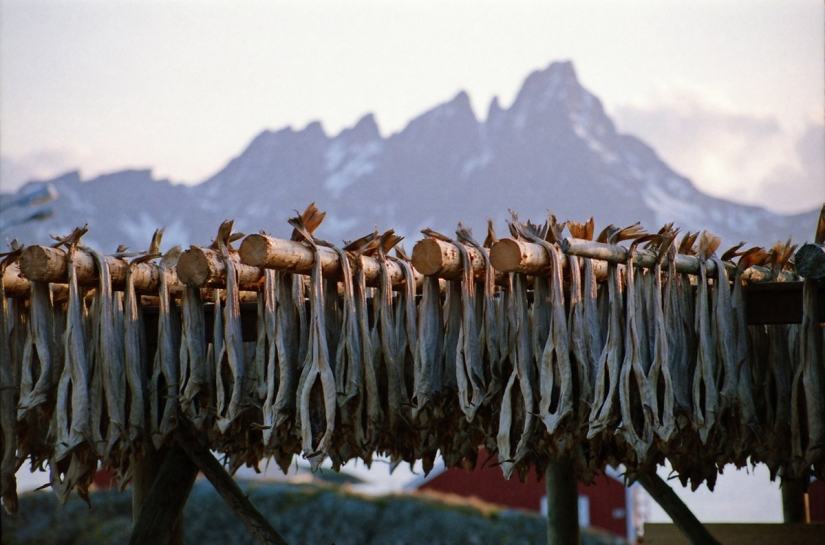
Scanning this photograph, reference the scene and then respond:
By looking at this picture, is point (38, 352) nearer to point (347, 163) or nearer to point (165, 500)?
point (165, 500)

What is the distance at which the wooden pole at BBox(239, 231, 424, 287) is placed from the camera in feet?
13.5

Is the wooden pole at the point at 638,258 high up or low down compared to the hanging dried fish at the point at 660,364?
up

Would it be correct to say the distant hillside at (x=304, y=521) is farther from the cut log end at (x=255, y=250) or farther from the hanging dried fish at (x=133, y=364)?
the cut log end at (x=255, y=250)

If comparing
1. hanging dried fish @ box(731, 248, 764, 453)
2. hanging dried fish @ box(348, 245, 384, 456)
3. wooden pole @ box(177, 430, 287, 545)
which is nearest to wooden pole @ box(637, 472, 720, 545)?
hanging dried fish @ box(731, 248, 764, 453)

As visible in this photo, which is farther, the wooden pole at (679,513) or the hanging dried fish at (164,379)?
the wooden pole at (679,513)

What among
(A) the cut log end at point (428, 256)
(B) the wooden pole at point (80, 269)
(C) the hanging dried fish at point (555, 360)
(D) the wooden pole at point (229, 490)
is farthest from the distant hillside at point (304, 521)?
(A) the cut log end at point (428, 256)

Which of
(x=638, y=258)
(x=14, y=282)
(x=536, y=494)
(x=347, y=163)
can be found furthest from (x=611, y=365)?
(x=347, y=163)

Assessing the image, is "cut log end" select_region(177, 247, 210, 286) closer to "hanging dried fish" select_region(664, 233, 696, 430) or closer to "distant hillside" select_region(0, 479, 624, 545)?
"hanging dried fish" select_region(664, 233, 696, 430)

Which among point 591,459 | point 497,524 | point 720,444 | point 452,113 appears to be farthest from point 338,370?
point 452,113

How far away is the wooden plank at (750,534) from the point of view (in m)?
6.72

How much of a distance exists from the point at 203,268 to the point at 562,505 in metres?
3.22

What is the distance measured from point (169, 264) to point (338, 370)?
0.97m

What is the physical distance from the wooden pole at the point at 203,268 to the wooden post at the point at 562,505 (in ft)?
9.39

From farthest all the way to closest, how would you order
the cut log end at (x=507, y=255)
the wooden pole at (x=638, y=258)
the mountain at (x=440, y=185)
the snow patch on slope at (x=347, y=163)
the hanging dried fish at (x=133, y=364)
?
the snow patch on slope at (x=347, y=163) < the mountain at (x=440, y=185) < the hanging dried fish at (x=133, y=364) < the wooden pole at (x=638, y=258) < the cut log end at (x=507, y=255)
